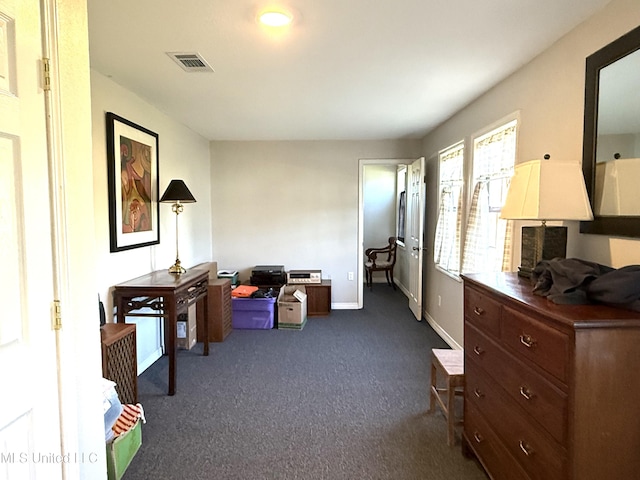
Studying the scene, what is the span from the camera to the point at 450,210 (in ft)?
12.9

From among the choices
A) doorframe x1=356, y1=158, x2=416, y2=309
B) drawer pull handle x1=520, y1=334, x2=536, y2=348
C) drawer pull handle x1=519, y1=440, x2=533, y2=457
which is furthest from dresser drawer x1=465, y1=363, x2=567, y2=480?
doorframe x1=356, y1=158, x2=416, y2=309

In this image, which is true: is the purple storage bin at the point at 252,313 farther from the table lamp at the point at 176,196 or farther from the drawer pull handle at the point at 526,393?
the drawer pull handle at the point at 526,393

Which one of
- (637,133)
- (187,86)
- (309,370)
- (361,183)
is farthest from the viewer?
(361,183)

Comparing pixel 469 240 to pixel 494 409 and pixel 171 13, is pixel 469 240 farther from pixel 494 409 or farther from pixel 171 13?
pixel 171 13

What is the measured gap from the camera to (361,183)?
5062 millimetres

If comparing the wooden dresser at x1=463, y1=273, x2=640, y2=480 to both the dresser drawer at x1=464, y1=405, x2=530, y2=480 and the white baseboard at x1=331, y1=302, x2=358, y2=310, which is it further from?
the white baseboard at x1=331, y1=302, x2=358, y2=310

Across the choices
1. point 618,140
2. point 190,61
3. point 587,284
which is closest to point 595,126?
point 618,140

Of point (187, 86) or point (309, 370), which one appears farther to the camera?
point (309, 370)

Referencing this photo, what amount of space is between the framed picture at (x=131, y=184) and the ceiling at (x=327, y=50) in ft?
1.20

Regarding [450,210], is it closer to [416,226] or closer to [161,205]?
[416,226]

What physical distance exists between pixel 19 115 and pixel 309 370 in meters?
2.77

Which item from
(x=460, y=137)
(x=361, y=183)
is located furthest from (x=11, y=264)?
(x=361, y=183)

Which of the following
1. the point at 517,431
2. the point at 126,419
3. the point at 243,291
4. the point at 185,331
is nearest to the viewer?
the point at 517,431

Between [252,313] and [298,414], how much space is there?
2007 mm
